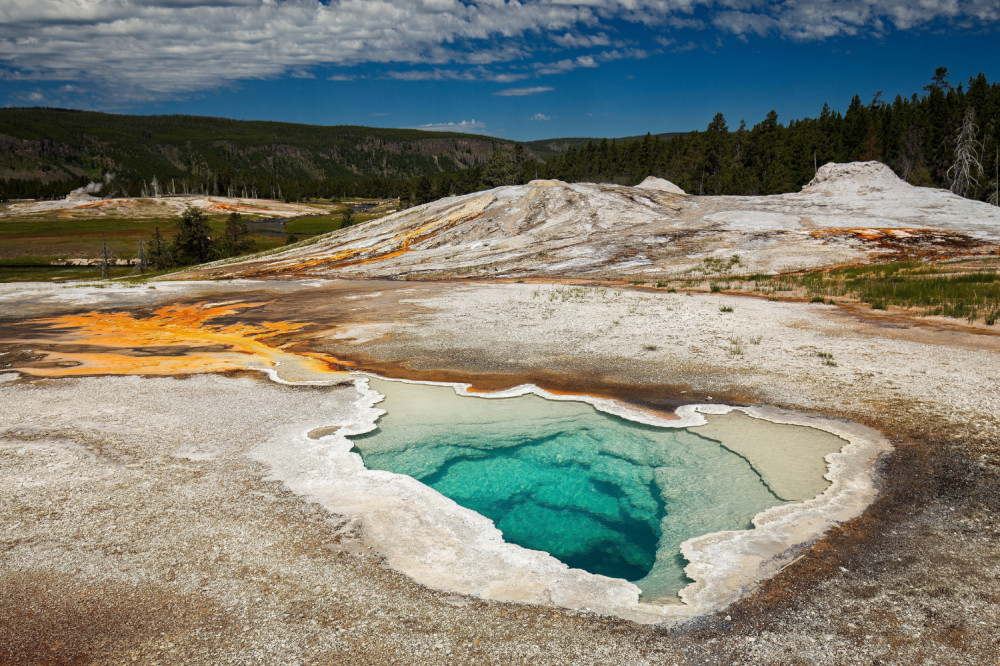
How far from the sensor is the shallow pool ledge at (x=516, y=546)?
6277mm

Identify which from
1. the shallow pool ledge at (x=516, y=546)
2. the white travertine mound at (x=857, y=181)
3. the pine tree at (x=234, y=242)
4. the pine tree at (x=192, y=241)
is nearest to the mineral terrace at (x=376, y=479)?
the shallow pool ledge at (x=516, y=546)

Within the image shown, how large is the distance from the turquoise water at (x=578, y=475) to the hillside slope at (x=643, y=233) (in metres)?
20.4

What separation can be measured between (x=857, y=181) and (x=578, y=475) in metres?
49.4

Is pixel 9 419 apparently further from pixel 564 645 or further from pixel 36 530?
pixel 564 645

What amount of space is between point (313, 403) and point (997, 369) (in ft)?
52.6

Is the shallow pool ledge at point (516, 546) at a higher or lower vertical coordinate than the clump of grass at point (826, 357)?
lower

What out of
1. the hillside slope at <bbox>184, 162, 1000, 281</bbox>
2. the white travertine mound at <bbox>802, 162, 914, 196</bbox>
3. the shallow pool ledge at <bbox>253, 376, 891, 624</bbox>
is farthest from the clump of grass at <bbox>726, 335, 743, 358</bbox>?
the white travertine mound at <bbox>802, 162, 914, 196</bbox>

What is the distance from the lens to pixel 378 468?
993 cm

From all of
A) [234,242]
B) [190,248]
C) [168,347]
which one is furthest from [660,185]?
[190,248]

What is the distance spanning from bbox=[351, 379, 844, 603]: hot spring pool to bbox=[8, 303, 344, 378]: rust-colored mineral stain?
534 cm

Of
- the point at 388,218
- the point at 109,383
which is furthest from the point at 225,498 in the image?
the point at 388,218

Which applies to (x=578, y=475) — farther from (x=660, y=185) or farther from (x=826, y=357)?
(x=660, y=185)

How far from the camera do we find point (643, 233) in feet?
131

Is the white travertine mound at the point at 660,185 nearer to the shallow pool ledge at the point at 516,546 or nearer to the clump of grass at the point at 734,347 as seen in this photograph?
the clump of grass at the point at 734,347
